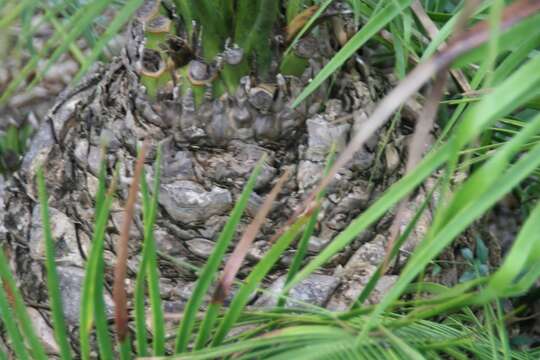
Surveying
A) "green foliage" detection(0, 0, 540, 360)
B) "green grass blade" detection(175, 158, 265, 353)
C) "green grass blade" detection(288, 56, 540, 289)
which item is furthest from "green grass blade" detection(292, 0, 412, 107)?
"green grass blade" detection(288, 56, 540, 289)

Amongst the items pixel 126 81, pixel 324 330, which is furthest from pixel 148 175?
pixel 324 330

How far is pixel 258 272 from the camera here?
60cm

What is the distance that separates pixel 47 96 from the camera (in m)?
1.84

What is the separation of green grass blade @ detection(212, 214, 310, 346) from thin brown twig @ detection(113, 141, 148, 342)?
0.26 feet

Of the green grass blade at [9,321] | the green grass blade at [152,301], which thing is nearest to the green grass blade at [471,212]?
the green grass blade at [152,301]

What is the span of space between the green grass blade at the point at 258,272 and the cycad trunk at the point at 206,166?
228 mm

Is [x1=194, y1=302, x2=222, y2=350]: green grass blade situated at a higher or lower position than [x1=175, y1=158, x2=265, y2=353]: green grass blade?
lower

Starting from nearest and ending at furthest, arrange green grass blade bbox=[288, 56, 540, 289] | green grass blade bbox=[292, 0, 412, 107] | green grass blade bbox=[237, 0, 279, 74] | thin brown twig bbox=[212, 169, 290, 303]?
green grass blade bbox=[288, 56, 540, 289] < thin brown twig bbox=[212, 169, 290, 303] < green grass blade bbox=[292, 0, 412, 107] < green grass blade bbox=[237, 0, 279, 74]

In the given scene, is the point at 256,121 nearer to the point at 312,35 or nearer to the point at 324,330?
the point at 312,35

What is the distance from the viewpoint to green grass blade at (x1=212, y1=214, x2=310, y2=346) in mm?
588

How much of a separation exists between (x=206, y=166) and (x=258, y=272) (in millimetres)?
278

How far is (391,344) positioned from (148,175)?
1.22 ft

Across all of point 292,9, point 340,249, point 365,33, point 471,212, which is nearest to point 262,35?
point 292,9

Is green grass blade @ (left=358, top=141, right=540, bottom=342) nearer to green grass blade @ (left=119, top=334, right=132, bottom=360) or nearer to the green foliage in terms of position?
the green foliage
